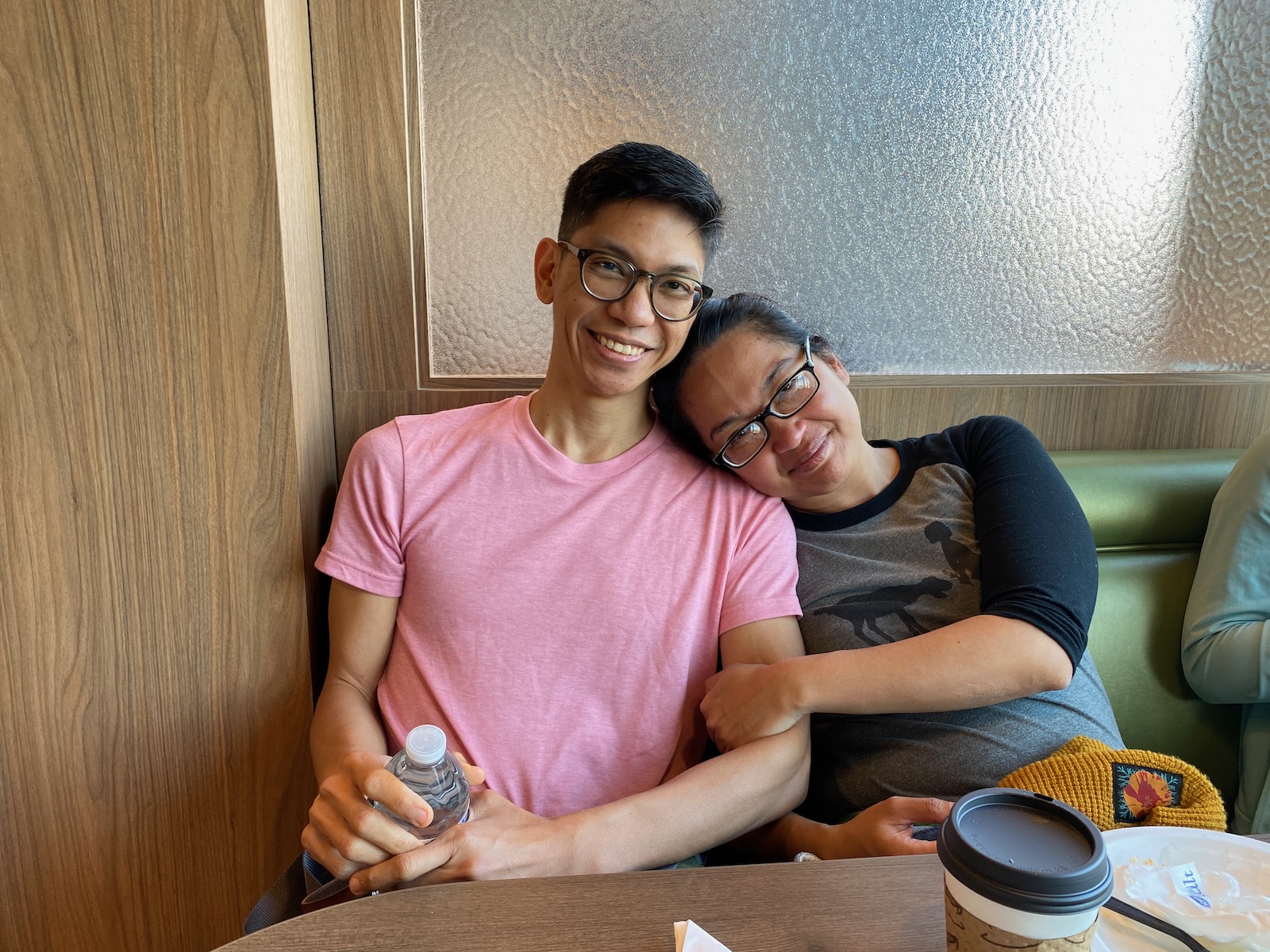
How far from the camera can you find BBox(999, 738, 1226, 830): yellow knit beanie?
3.65 feet

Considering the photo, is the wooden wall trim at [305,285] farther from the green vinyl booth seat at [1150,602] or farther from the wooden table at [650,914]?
the green vinyl booth seat at [1150,602]

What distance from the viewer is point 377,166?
155 centimetres

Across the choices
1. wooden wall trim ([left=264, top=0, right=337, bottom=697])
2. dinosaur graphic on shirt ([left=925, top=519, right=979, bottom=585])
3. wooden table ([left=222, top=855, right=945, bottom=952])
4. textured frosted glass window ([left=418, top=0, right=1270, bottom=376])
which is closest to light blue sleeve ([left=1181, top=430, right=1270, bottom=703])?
textured frosted glass window ([left=418, top=0, right=1270, bottom=376])

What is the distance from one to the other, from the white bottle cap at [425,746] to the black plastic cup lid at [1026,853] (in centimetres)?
48

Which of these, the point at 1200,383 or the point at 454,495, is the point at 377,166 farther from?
the point at 1200,383

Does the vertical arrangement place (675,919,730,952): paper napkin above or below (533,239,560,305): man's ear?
below

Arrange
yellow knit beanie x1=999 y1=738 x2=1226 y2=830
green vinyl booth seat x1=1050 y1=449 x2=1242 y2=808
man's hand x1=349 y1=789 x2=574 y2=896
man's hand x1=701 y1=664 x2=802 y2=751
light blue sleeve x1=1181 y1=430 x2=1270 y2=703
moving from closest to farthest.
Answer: man's hand x1=349 y1=789 x2=574 y2=896 < yellow knit beanie x1=999 y1=738 x2=1226 y2=830 < man's hand x1=701 y1=664 x2=802 y2=751 < light blue sleeve x1=1181 y1=430 x2=1270 y2=703 < green vinyl booth seat x1=1050 y1=449 x2=1242 y2=808

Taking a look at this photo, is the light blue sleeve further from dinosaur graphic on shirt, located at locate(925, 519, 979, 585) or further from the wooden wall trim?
the wooden wall trim

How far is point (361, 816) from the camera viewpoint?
98 cm

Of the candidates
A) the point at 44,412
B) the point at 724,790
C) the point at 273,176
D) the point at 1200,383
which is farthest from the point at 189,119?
the point at 1200,383

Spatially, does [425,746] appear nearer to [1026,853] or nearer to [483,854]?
[483,854]

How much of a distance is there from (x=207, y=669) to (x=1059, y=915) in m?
1.27

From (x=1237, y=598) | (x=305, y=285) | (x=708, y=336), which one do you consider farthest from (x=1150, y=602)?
(x=305, y=285)

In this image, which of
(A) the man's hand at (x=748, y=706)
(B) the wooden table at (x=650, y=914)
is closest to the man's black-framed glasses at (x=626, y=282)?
(A) the man's hand at (x=748, y=706)
